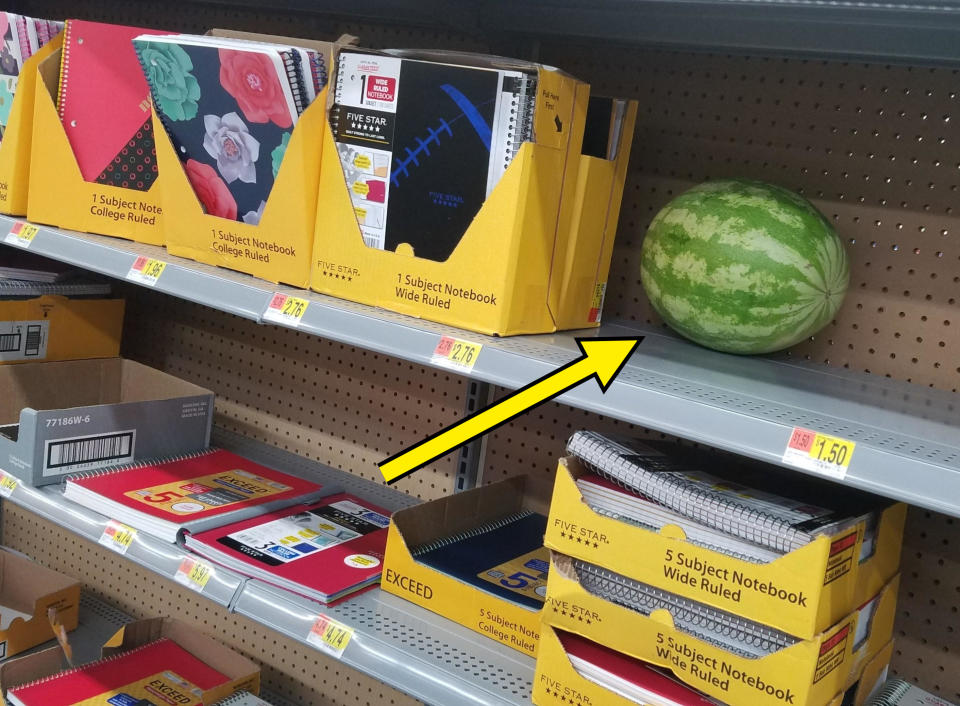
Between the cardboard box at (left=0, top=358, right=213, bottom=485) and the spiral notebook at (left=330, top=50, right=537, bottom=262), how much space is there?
0.82 m

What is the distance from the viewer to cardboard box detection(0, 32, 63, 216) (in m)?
1.77

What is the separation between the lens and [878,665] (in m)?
1.31

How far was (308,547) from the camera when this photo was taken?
1620 mm

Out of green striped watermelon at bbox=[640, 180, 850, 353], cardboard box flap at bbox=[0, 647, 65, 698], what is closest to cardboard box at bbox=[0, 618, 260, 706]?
cardboard box flap at bbox=[0, 647, 65, 698]

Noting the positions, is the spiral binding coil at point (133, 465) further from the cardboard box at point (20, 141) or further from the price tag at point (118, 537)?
the cardboard box at point (20, 141)

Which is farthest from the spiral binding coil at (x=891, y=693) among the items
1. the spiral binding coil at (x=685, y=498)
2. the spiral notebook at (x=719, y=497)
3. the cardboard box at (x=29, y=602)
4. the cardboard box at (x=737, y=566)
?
the cardboard box at (x=29, y=602)

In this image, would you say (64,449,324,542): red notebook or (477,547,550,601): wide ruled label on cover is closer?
(477,547,550,601): wide ruled label on cover

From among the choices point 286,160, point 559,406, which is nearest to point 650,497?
point 559,406

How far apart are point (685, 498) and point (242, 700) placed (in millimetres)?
1278

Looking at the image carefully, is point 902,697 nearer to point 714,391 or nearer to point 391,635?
point 714,391

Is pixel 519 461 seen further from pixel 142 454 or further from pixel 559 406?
pixel 142 454

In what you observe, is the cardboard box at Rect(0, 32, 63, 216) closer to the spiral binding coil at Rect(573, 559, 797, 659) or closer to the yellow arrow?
the yellow arrow

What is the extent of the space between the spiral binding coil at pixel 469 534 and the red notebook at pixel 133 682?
75 cm

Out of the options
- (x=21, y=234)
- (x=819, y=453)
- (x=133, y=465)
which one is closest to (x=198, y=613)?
(x=133, y=465)
